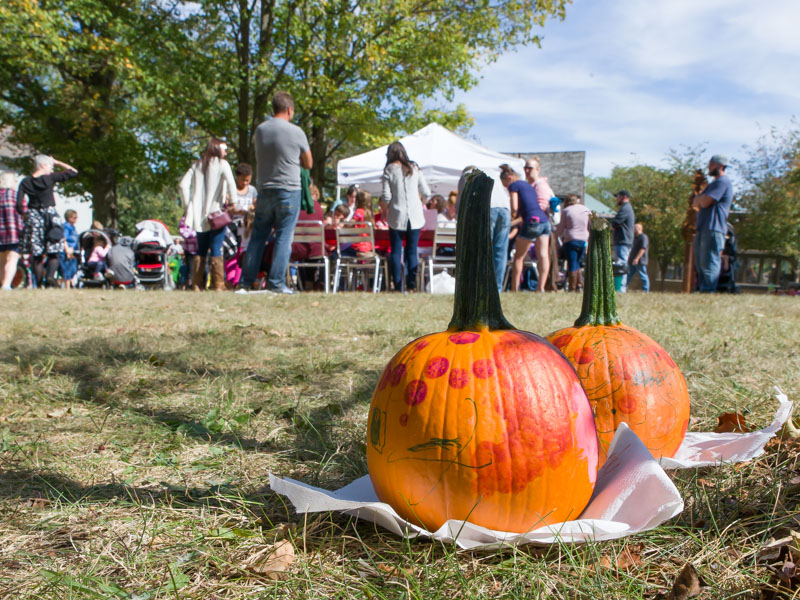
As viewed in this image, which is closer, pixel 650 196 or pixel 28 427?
pixel 28 427

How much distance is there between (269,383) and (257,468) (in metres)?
1.12

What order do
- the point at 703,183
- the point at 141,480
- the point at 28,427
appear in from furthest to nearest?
the point at 703,183 < the point at 28,427 < the point at 141,480

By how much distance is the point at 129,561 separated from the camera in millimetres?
1312

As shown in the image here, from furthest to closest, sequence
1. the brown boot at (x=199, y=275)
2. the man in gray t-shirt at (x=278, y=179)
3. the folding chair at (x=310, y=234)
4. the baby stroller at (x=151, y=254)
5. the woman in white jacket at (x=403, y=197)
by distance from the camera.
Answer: the baby stroller at (x=151, y=254)
the folding chair at (x=310, y=234)
the brown boot at (x=199, y=275)
the woman in white jacket at (x=403, y=197)
the man in gray t-shirt at (x=278, y=179)

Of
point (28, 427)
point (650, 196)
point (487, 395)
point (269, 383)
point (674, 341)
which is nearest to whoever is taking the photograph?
point (487, 395)

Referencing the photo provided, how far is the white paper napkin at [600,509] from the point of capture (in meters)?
1.28

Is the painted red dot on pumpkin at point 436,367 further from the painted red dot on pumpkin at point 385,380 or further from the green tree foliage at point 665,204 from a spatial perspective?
the green tree foliage at point 665,204

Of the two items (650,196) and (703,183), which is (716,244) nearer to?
(703,183)

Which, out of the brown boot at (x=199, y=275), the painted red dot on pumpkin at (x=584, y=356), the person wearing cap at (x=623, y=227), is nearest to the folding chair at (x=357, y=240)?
the brown boot at (x=199, y=275)

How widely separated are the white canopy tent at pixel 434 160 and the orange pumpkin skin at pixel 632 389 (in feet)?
38.3

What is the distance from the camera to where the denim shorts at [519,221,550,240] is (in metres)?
9.29

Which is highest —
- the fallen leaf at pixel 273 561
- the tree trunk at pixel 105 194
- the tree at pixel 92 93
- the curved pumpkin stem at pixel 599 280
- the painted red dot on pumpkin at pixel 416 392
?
the tree at pixel 92 93

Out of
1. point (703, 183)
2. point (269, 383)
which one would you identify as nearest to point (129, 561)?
point (269, 383)

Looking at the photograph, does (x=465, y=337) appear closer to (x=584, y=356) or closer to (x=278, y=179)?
(x=584, y=356)
